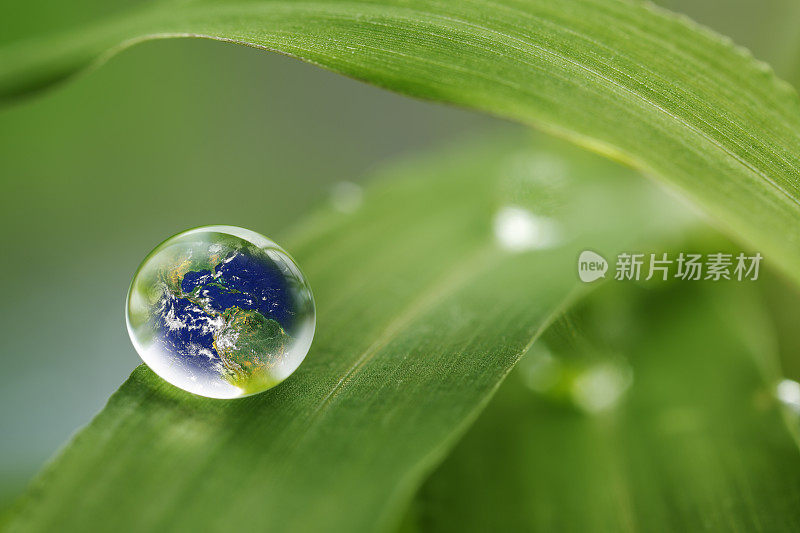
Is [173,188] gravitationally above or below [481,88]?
below

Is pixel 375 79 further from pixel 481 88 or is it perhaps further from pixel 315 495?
pixel 315 495

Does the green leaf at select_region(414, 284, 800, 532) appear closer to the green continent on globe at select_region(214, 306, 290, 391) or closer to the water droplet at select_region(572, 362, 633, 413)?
the water droplet at select_region(572, 362, 633, 413)

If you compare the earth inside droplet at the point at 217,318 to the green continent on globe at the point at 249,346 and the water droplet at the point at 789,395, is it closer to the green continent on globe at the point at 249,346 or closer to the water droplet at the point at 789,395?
the green continent on globe at the point at 249,346

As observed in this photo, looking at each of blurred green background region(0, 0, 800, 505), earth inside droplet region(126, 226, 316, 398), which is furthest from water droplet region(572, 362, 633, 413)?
blurred green background region(0, 0, 800, 505)

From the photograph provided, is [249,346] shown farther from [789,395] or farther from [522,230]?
[789,395]

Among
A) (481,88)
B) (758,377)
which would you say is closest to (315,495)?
(481,88)

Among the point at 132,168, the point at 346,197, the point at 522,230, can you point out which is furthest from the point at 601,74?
the point at 132,168

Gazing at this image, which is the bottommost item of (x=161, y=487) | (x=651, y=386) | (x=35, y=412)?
(x=35, y=412)
